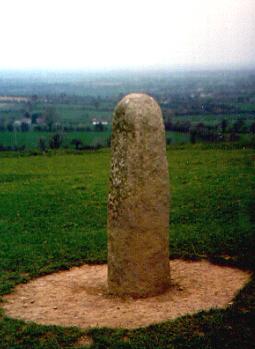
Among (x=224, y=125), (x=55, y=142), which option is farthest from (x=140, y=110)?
(x=55, y=142)

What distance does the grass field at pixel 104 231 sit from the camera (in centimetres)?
843

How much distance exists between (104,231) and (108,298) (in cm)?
500

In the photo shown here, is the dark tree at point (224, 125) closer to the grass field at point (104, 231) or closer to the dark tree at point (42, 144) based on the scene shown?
the grass field at point (104, 231)

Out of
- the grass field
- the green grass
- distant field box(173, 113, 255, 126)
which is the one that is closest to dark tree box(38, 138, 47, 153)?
the green grass

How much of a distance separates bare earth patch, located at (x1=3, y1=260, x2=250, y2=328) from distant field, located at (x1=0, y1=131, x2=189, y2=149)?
94.0ft

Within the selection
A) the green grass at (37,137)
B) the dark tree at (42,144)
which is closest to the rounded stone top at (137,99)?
the dark tree at (42,144)

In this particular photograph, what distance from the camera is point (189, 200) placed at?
18.8 metres

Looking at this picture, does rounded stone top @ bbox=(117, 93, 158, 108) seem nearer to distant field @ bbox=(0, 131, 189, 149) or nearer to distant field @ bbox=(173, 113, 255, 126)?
distant field @ bbox=(0, 131, 189, 149)

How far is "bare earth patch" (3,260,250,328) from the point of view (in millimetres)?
9359

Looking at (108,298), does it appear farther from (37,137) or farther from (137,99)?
(37,137)

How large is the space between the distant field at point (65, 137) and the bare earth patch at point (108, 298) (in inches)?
1128

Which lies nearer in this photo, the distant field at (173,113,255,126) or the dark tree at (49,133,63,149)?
the distant field at (173,113,255,126)

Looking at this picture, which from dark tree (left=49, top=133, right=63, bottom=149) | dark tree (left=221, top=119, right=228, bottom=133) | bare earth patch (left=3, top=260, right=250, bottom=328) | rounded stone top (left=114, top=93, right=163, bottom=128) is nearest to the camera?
bare earth patch (left=3, top=260, right=250, bottom=328)

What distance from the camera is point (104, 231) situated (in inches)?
609
